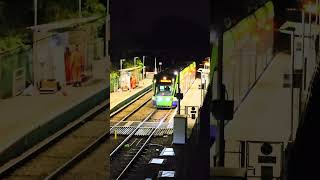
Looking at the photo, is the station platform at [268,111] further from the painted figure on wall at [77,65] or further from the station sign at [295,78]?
the painted figure on wall at [77,65]

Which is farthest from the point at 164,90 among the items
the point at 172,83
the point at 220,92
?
the point at 220,92

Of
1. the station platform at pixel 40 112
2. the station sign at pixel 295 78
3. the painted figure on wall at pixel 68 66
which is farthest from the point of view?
the painted figure on wall at pixel 68 66

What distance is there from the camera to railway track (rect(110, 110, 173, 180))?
1.39 m

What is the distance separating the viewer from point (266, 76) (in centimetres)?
133

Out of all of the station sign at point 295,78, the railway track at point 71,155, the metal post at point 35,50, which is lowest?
the railway track at point 71,155

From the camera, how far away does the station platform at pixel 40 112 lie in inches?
59.0

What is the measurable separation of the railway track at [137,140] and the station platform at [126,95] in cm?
11

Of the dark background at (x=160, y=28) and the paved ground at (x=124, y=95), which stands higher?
the dark background at (x=160, y=28)

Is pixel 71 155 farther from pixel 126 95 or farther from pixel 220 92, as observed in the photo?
pixel 220 92

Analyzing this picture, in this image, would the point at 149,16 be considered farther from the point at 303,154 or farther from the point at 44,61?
the point at 303,154

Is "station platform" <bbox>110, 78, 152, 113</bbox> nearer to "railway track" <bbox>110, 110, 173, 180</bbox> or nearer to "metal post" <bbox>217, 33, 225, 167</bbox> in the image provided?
"railway track" <bbox>110, 110, 173, 180</bbox>

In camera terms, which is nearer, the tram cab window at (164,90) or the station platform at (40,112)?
the tram cab window at (164,90)

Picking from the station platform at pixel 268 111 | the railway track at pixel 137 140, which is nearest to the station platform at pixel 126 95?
the railway track at pixel 137 140

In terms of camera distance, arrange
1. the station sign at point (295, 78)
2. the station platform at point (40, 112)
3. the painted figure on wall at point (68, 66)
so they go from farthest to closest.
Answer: the painted figure on wall at point (68, 66), the station platform at point (40, 112), the station sign at point (295, 78)
